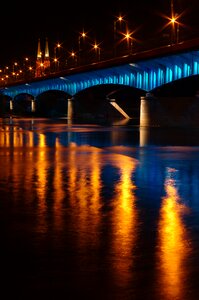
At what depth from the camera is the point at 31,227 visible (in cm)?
1215

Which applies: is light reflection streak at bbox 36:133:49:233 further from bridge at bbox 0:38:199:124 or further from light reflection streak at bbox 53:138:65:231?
bridge at bbox 0:38:199:124

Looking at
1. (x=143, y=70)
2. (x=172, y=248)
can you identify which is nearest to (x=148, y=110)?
(x=143, y=70)

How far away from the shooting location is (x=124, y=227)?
12.1 m

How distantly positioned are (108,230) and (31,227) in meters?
1.58

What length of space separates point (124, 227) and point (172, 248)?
1.93 meters

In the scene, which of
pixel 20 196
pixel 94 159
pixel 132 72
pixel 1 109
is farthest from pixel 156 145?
pixel 1 109

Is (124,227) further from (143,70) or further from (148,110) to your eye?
(148,110)

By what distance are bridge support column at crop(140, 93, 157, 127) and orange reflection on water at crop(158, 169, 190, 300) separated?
54.3 metres

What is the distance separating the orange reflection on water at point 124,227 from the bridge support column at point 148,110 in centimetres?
4895

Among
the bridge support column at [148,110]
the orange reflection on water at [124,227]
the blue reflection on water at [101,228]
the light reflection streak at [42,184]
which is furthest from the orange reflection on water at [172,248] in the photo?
the bridge support column at [148,110]

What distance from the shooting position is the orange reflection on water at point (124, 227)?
903 cm

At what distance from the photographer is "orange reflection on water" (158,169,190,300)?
26.9ft

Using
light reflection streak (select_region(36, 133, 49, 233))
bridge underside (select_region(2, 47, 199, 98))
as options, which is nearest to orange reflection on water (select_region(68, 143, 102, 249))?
light reflection streak (select_region(36, 133, 49, 233))

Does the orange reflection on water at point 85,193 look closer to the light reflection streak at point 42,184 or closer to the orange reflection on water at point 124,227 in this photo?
the orange reflection on water at point 124,227
